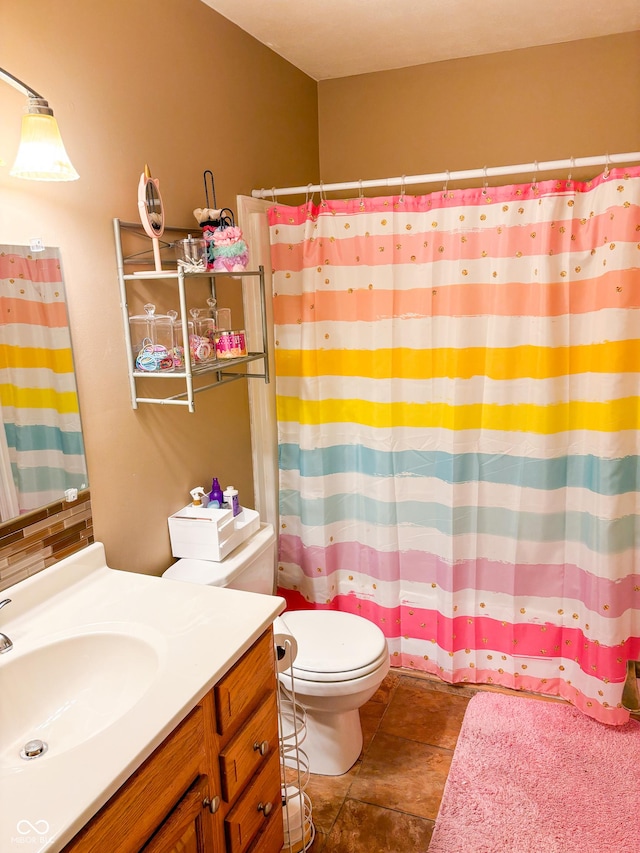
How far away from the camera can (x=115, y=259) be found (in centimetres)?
174

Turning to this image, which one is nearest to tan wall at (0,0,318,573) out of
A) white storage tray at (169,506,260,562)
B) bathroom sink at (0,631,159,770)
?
white storage tray at (169,506,260,562)

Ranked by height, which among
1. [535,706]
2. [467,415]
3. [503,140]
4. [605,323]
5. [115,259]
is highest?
[503,140]

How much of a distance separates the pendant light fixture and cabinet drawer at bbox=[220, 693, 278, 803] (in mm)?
1284

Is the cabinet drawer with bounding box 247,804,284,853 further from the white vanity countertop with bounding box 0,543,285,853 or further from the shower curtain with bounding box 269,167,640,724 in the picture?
the shower curtain with bounding box 269,167,640,724

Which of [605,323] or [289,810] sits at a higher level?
[605,323]

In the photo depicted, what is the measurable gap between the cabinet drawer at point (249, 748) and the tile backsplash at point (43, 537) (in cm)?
63

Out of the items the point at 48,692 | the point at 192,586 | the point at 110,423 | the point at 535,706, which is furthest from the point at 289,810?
the point at 110,423

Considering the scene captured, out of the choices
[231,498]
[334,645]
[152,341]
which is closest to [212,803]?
[334,645]

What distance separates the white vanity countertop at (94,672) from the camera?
966 mm

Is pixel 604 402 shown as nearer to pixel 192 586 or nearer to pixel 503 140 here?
pixel 503 140

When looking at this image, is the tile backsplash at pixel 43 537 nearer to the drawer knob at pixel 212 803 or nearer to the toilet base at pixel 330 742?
the drawer knob at pixel 212 803

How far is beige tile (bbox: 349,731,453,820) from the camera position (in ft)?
6.48

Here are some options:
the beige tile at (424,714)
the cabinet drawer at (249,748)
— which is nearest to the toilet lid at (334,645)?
the cabinet drawer at (249,748)

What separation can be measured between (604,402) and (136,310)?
5.03 feet
